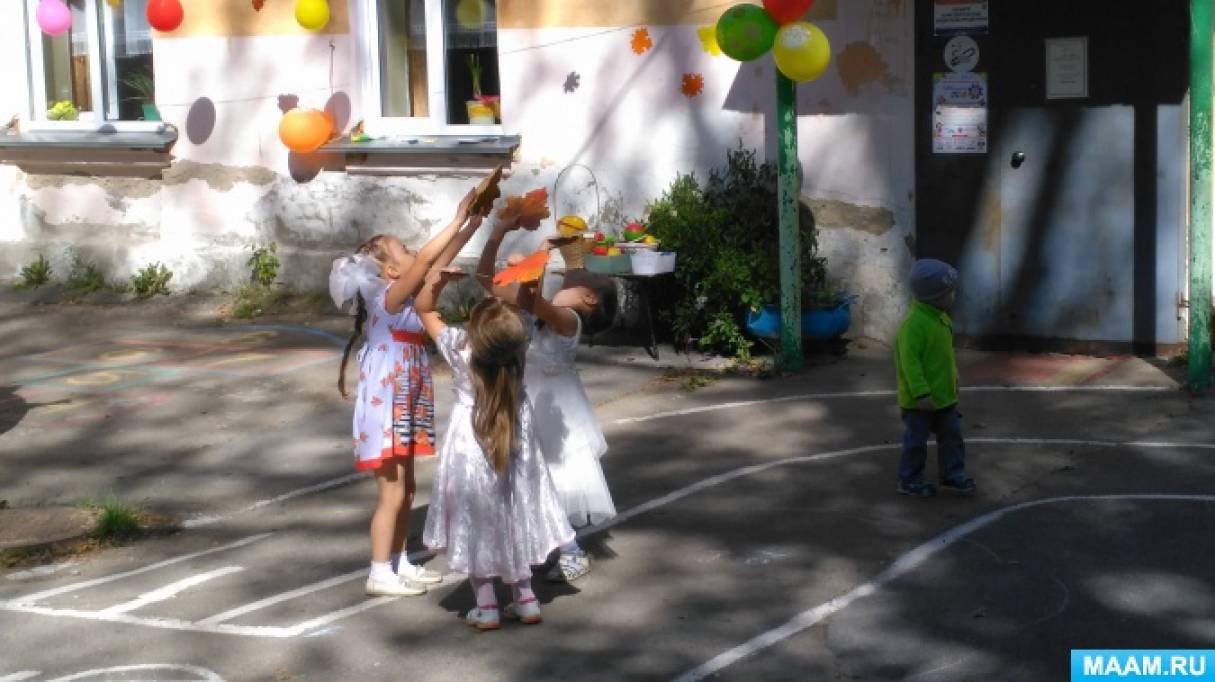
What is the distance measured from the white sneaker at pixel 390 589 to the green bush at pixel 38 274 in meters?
9.35

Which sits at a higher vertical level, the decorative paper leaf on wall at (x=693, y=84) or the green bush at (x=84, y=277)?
the decorative paper leaf on wall at (x=693, y=84)

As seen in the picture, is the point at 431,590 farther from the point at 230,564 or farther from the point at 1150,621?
the point at 1150,621

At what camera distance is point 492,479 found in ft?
21.5

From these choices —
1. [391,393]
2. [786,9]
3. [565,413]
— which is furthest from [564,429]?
[786,9]

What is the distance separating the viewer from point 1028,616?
6484 millimetres

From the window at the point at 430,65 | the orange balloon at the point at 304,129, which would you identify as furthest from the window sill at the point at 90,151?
the window at the point at 430,65

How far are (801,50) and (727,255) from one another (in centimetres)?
162

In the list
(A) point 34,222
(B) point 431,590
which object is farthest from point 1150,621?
(A) point 34,222

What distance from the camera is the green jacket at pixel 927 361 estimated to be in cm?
807

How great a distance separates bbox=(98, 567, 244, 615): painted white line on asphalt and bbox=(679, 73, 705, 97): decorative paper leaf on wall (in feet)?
19.0

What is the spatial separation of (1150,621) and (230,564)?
4.07 metres

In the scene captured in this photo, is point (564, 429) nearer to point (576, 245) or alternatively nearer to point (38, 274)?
point (576, 245)

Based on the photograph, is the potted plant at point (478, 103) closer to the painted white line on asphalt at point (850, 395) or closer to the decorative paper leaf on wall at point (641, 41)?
the decorative paper leaf on wall at point (641, 41)

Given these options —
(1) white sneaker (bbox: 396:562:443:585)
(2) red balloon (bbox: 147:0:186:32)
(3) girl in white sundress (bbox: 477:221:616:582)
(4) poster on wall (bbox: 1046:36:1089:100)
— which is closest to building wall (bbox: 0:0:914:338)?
(2) red balloon (bbox: 147:0:186:32)
